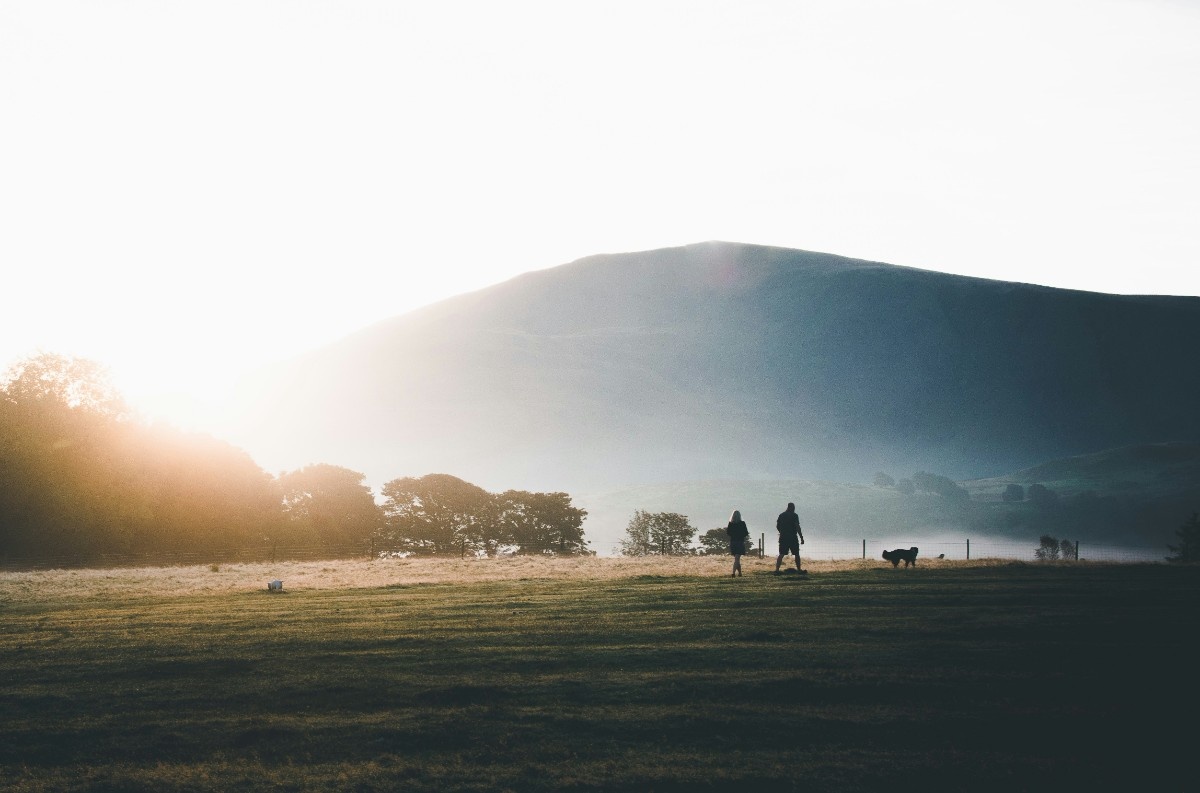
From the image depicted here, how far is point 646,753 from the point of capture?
9664 mm

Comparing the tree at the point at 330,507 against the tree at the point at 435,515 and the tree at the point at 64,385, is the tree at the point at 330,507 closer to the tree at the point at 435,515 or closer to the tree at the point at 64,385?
the tree at the point at 435,515

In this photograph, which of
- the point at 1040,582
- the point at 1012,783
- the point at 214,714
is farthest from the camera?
the point at 1040,582

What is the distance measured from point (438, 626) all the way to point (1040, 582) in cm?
1680

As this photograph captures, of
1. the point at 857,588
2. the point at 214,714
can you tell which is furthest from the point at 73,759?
the point at 857,588

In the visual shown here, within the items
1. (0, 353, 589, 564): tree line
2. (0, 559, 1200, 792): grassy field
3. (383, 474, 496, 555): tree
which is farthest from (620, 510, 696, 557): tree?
(0, 559, 1200, 792): grassy field

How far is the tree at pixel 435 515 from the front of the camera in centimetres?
8175

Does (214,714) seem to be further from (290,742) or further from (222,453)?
(222,453)

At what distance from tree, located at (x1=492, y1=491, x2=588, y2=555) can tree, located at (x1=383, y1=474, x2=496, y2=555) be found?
146cm

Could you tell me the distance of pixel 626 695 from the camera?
39.7 ft

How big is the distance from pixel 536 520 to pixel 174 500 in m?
31.5

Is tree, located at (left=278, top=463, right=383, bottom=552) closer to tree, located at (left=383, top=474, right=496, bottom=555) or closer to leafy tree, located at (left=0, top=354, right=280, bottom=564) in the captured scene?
tree, located at (left=383, top=474, right=496, bottom=555)

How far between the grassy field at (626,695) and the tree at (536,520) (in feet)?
203

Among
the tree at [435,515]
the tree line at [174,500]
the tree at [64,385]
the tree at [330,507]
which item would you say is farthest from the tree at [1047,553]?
the tree at [64,385]

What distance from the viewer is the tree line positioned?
6525 cm
